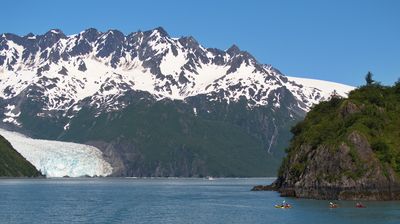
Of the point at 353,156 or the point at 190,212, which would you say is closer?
the point at 190,212

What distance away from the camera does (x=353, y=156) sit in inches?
6491

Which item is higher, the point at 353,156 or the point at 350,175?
the point at 353,156

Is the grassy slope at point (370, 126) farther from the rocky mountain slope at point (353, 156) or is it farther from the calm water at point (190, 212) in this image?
the calm water at point (190, 212)

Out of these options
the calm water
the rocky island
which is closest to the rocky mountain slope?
the rocky island

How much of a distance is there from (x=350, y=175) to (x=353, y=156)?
4350mm

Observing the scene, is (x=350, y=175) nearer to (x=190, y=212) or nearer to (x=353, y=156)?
(x=353, y=156)

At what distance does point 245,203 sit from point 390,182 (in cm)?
3149

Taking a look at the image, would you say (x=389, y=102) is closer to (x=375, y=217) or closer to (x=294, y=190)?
(x=294, y=190)

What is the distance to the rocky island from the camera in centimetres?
16350

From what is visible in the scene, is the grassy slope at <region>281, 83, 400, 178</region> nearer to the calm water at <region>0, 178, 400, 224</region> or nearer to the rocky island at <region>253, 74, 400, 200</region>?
the rocky island at <region>253, 74, 400, 200</region>

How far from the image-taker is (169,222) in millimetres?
125125

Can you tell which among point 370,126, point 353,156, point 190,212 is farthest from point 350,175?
point 190,212

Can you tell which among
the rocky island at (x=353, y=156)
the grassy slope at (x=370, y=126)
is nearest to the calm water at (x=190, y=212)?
the rocky island at (x=353, y=156)

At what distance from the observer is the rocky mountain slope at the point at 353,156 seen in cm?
16350
